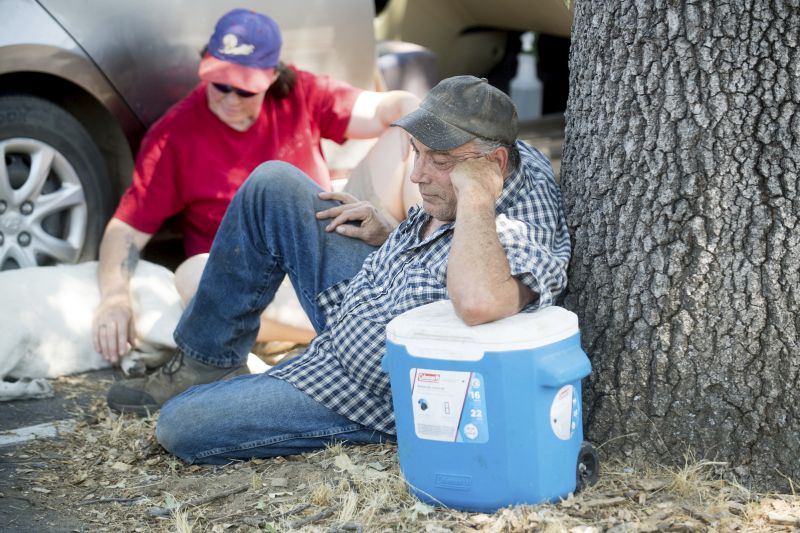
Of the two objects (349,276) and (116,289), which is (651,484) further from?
(116,289)

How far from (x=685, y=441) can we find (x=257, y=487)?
1184 mm

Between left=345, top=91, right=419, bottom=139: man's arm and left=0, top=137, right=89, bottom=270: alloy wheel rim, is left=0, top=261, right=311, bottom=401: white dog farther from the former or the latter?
left=345, top=91, right=419, bottom=139: man's arm

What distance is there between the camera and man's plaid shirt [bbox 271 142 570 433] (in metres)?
2.98

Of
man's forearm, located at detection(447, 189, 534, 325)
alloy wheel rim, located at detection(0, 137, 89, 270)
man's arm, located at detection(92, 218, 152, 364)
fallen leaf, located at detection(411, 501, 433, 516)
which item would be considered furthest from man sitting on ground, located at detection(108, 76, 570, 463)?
alloy wheel rim, located at detection(0, 137, 89, 270)

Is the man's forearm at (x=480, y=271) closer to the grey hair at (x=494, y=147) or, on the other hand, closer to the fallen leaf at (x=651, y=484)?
the grey hair at (x=494, y=147)

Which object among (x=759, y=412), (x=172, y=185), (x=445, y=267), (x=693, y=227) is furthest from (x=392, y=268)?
(x=172, y=185)

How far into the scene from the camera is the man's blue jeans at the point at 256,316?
3314 mm

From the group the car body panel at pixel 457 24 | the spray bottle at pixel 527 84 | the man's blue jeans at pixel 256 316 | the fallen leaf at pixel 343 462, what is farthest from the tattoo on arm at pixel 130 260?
the spray bottle at pixel 527 84

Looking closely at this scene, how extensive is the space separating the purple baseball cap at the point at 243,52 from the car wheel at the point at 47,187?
672 mm

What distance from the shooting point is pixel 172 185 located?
450 cm

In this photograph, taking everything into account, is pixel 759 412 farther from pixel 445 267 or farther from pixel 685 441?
pixel 445 267

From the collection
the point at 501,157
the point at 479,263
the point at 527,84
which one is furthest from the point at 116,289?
the point at 527,84

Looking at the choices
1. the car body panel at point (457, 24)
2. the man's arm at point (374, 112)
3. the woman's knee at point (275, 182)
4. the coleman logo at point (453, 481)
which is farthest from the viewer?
the car body panel at point (457, 24)

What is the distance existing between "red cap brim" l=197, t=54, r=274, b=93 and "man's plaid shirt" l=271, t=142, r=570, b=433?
4.31 feet
